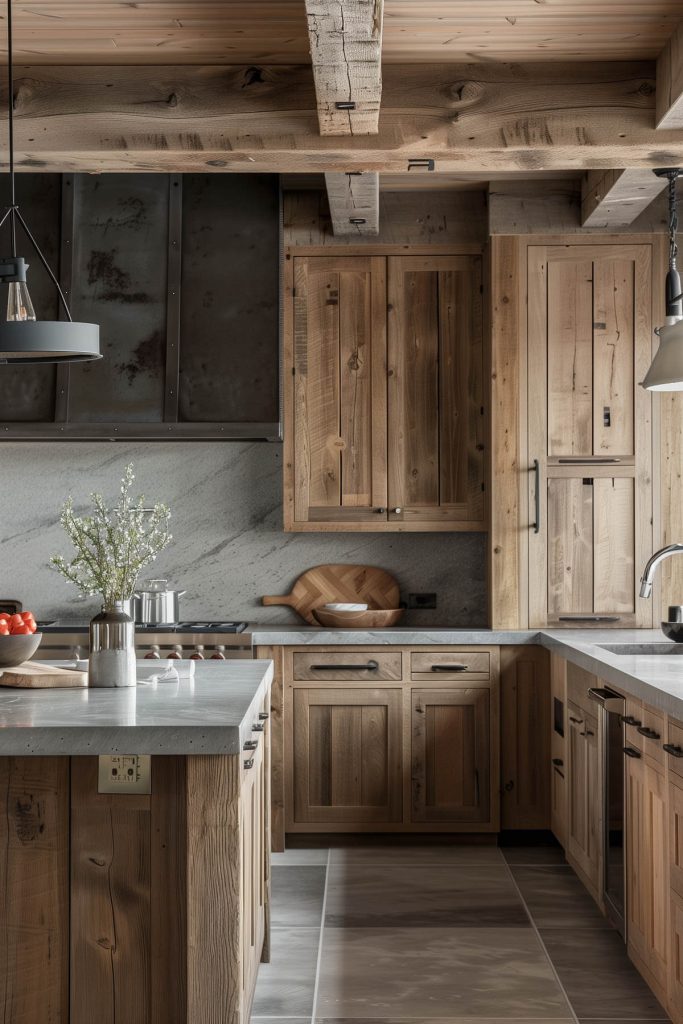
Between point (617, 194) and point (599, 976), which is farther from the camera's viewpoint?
point (617, 194)

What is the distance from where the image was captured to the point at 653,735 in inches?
116

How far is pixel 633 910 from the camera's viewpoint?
321cm

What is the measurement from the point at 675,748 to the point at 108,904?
146 centimetres

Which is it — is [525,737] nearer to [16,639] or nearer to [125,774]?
[16,639]

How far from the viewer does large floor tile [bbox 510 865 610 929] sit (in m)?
3.69

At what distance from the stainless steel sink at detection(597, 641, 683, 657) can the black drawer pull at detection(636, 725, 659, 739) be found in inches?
39.7

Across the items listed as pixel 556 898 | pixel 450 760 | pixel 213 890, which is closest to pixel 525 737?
pixel 450 760

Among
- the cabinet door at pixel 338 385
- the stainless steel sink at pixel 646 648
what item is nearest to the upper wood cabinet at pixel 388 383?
the cabinet door at pixel 338 385

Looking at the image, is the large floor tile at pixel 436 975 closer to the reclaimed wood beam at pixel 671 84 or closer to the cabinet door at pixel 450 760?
the cabinet door at pixel 450 760

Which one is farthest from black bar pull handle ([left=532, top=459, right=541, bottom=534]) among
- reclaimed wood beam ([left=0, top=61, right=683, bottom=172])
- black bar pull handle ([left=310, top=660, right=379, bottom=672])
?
reclaimed wood beam ([left=0, top=61, right=683, bottom=172])

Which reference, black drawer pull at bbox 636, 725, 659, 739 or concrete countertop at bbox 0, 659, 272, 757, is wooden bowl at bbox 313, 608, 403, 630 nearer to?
black drawer pull at bbox 636, 725, 659, 739

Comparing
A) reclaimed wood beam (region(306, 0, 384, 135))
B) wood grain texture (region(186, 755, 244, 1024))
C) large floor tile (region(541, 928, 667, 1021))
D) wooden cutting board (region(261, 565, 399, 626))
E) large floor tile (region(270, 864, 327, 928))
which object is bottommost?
large floor tile (region(270, 864, 327, 928))

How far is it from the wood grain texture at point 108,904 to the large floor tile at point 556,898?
1835 millimetres

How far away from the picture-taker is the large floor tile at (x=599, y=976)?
3006 millimetres
